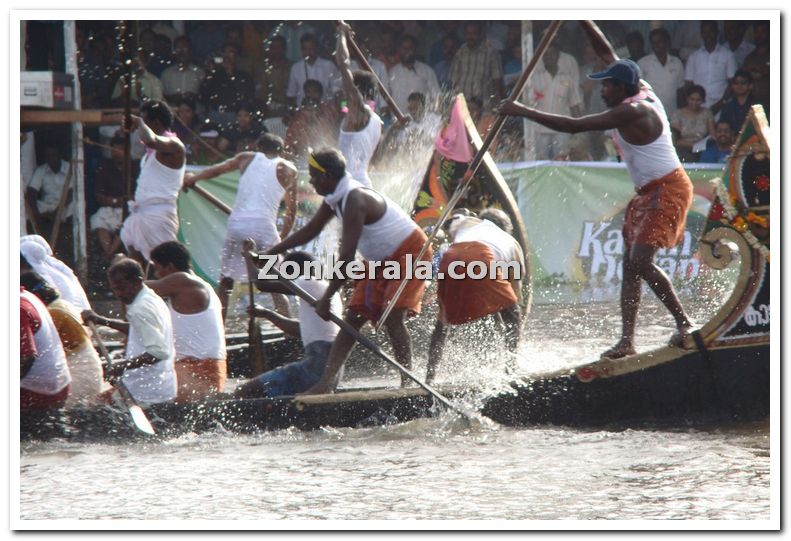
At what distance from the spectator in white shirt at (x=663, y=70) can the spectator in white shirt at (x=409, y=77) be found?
172cm

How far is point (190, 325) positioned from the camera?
6.78 m

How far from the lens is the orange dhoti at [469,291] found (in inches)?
287

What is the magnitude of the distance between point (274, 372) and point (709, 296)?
4.47 metres

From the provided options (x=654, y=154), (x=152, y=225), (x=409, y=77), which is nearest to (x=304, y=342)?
(x=654, y=154)

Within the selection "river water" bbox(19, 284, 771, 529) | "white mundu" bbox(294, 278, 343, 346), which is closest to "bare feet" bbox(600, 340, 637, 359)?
"river water" bbox(19, 284, 771, 529)

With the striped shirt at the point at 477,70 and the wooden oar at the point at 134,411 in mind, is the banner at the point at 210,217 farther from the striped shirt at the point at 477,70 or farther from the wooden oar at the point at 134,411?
the wooden oar at the point at 134,411

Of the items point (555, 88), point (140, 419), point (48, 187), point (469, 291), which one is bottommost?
point (140, 419)

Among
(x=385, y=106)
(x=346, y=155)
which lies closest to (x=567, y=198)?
(x=385, y=106)

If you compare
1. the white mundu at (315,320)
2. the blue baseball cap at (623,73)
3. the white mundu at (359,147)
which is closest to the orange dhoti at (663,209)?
the blue baseball cap at (623,73)

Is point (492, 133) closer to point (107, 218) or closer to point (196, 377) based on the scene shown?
point (196, 377)

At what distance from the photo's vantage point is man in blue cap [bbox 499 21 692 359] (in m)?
6.59

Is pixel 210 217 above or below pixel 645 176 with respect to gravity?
below

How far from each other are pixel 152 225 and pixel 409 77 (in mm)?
2950

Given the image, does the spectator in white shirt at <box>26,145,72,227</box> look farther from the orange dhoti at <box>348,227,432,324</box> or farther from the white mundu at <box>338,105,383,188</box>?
the orange dhoti at <box>348,227,432,324</box>
